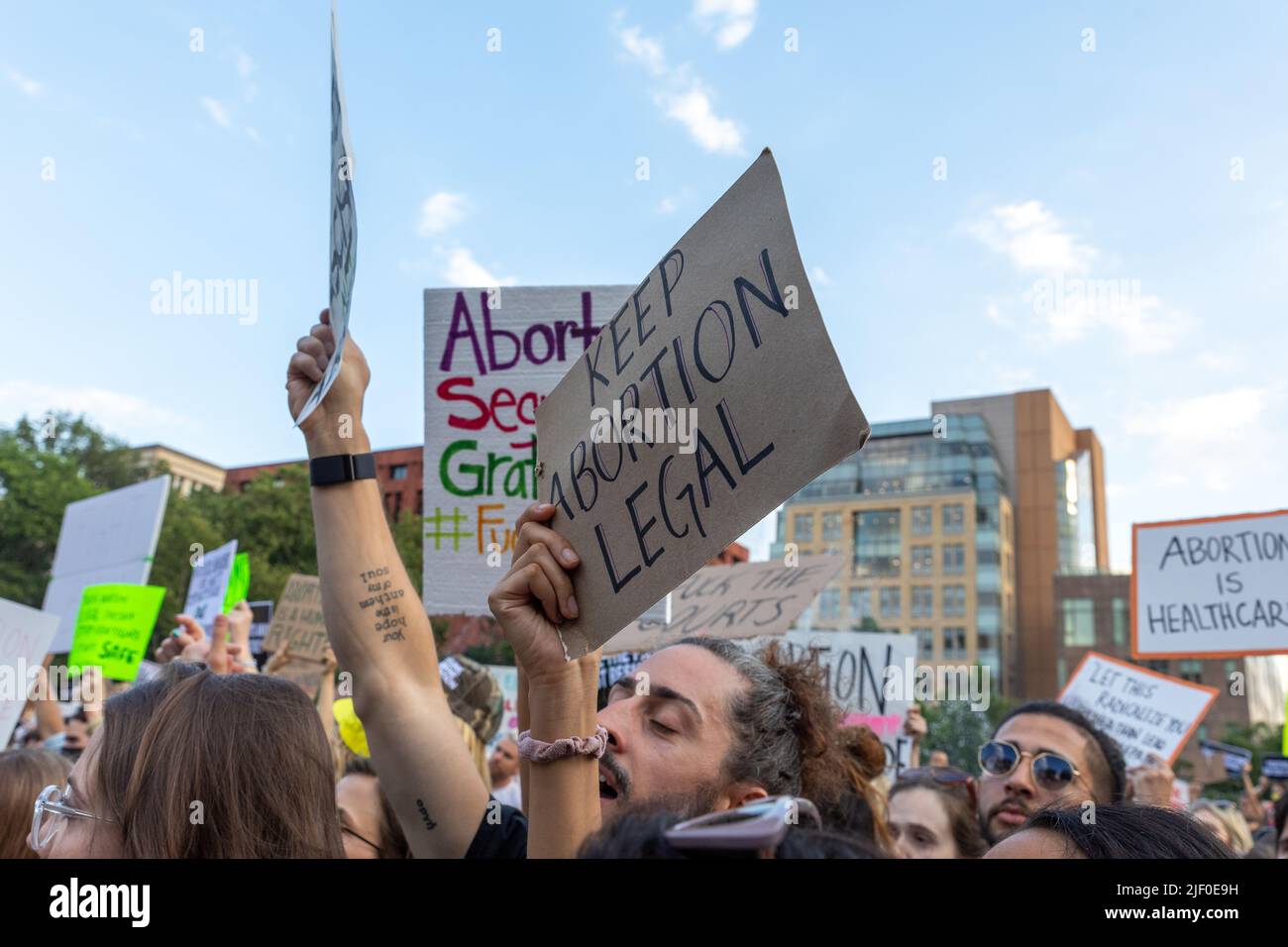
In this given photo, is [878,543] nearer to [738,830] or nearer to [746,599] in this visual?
[746,599]

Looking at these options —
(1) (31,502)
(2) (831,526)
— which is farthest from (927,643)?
(1) (31,502)

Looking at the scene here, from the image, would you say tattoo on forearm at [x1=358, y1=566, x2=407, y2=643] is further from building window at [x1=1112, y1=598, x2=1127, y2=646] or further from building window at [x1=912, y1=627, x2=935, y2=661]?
building window at [x1=912, y1=627, x2=935, y2=661]

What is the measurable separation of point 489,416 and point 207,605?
12.8ft

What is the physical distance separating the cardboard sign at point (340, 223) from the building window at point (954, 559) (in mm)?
97427

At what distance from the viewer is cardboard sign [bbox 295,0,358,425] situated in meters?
1.79

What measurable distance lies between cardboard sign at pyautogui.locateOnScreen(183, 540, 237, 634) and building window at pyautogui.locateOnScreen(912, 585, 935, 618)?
93.0 metres

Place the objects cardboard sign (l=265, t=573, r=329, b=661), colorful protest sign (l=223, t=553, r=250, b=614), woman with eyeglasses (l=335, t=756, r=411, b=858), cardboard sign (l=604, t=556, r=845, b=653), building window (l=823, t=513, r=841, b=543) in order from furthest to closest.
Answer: building window (l=823, t=513, r=841, b=543)
colorful protest sign (l=223, t=553, r=250, b=614)
cardboard sign (l=265, t=573, r=329, b=661)
cardboard sign (l=604, t=556, r=845, b=653)
woman with eyeglasses (l=335, t=756, r=411, b=858)

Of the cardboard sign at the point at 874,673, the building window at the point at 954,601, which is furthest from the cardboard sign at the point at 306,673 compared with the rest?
the building window at the point at 954,601

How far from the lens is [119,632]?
6379 millimetres

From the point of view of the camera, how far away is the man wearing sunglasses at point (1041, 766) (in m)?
3.45

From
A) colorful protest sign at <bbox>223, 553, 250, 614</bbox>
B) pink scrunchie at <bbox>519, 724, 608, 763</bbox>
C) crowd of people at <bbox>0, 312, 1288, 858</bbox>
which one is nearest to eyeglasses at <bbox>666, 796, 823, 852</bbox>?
crowd of people at <bbox>0, 312, 1288, 858</bbox>

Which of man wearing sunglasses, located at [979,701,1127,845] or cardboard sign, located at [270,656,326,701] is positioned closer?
man wearing sunglasses, located at [979,701,1127,845]

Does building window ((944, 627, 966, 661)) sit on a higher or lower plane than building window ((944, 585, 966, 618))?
lower
